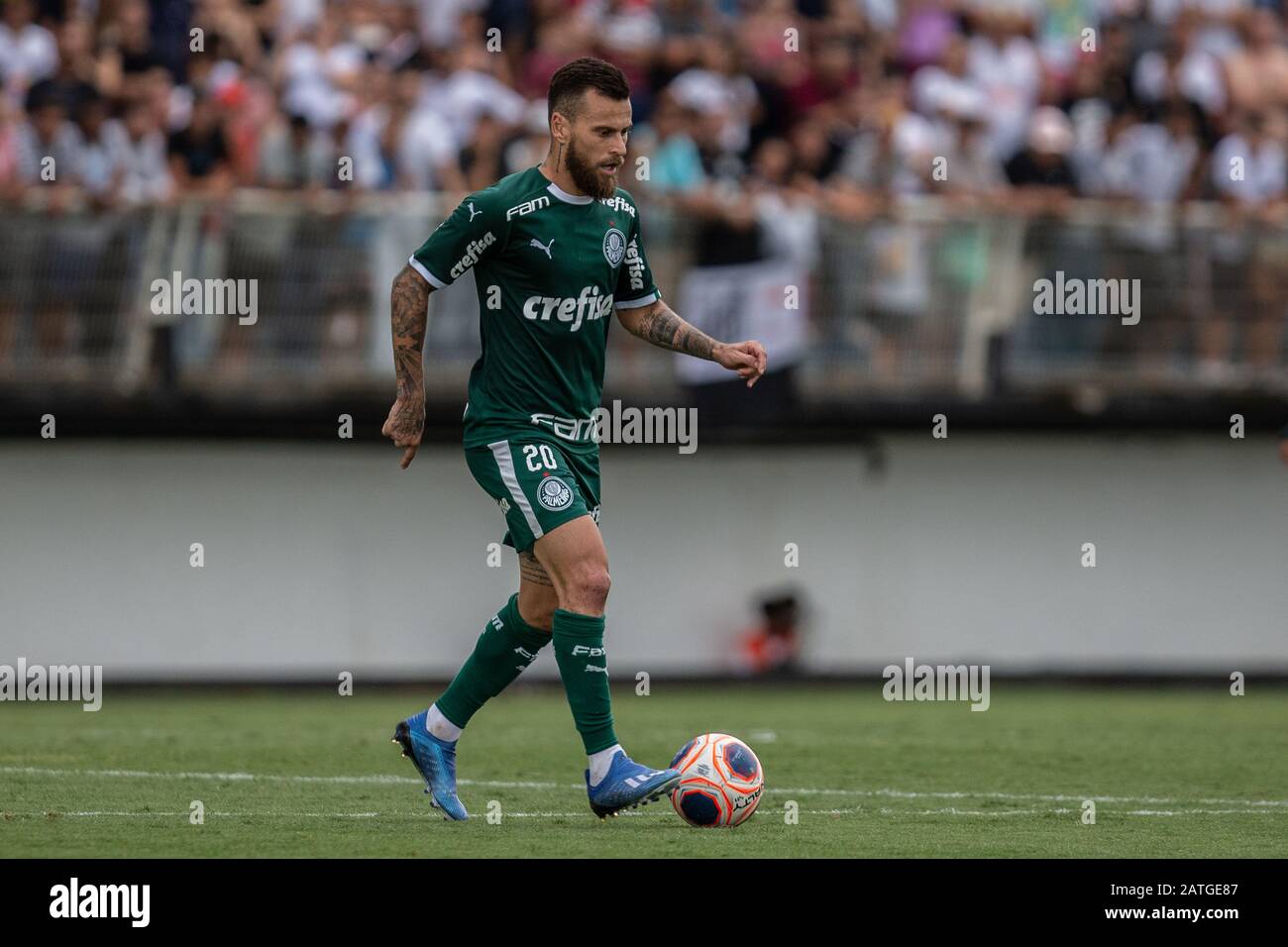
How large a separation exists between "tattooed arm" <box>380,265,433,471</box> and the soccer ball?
161cm

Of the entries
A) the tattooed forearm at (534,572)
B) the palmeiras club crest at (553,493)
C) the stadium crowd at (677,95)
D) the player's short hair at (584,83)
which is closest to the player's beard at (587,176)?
the player's short hair at (584,83)

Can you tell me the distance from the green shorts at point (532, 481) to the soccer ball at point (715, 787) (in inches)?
40.8

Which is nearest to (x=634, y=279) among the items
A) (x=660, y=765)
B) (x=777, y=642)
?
(x=660, y=765)

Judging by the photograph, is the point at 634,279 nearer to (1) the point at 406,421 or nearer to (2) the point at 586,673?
(1) the point at 406,421

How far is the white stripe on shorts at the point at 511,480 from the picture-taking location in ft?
28.4

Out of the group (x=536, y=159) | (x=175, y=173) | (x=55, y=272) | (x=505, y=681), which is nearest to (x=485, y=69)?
(x=536, y=159)

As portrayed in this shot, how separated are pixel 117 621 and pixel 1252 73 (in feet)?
34.6

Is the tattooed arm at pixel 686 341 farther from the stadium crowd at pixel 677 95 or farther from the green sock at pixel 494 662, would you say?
the stadium crowd at pixel 677 95

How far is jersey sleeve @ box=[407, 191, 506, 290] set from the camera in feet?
28.6

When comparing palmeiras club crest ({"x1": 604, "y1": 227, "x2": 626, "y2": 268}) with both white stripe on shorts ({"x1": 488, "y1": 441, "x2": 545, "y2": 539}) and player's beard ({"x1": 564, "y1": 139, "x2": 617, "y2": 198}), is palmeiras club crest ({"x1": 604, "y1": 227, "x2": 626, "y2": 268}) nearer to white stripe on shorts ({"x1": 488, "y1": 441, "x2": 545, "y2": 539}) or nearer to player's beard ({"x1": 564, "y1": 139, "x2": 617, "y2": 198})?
player's beard ({"x1": 564, "y1": 139, "x2": 617, "y2": 198})

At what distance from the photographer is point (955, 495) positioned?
17531 mm

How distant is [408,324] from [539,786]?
259cm

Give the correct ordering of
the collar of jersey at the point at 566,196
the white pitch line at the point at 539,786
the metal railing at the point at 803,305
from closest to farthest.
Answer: the collar of jersey at the point at 566,196
the white pitch line at the point at 539,786
the metal railing at the point at 803,305

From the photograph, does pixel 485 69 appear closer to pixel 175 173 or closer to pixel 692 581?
pixel 175 173
